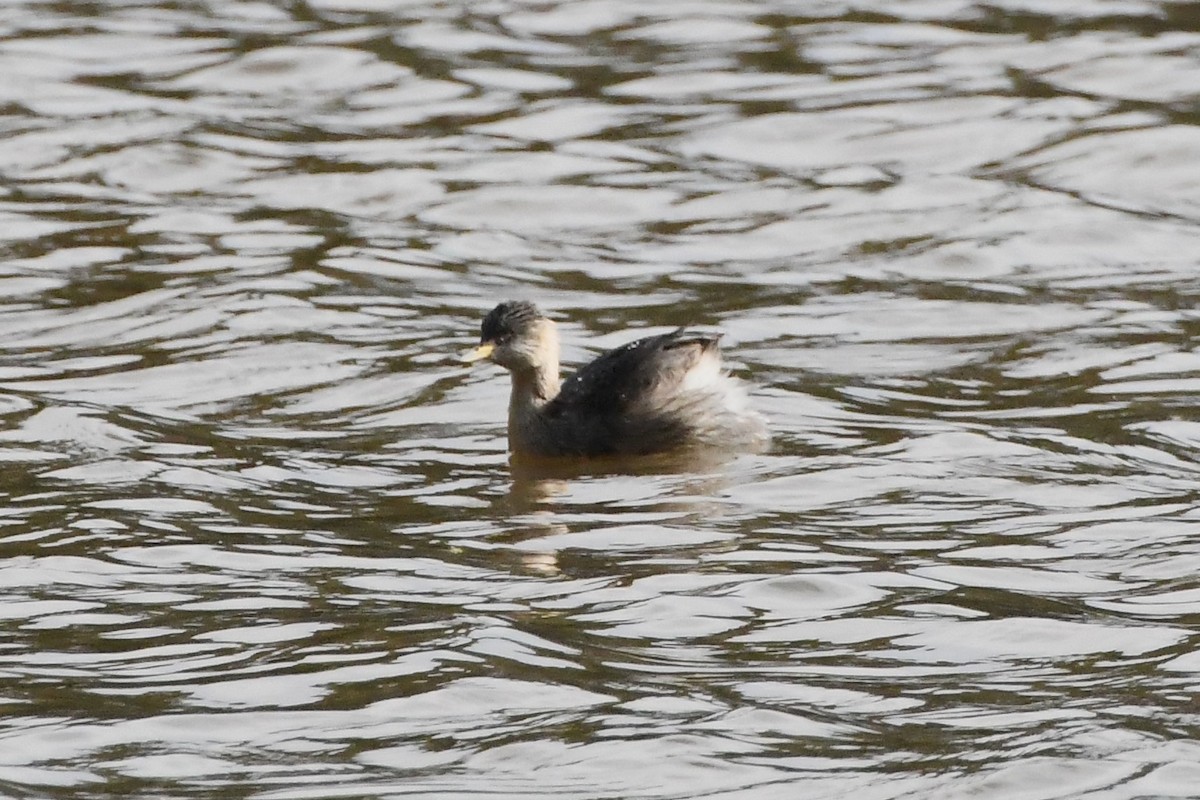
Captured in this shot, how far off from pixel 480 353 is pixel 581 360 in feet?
4.35

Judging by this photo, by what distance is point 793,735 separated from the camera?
6449 mm

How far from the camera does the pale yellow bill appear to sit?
10.6 meters

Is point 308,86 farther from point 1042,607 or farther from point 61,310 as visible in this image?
point 1042,607

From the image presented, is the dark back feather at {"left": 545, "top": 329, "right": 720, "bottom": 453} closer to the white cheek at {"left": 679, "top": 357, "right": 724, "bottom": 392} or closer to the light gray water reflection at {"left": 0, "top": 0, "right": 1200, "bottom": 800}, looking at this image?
the white cheek at {"left": 679, "top": 357, "right": 724, "bottom": 392}

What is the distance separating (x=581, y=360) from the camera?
1185cm

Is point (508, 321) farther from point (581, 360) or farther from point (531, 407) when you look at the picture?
point (581, 360)

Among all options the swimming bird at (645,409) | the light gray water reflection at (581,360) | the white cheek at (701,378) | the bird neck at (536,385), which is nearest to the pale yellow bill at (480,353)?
the swimming bird at (645,409)

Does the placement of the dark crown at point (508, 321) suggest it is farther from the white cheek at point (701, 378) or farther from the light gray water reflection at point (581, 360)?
the white cheek at point (701, 378)

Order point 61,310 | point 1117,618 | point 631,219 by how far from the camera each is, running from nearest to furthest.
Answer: point 1117,618 → point 61,310 → point 631,219

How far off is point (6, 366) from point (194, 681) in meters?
4.80

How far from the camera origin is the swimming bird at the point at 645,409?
33.4ft

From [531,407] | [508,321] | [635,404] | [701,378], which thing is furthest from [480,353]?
[701,378]

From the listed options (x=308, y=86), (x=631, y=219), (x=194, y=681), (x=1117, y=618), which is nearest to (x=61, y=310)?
(x=631, y=219)

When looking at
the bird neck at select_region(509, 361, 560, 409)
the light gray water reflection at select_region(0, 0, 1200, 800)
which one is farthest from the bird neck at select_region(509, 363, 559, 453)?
the light gray water reflection at select_region(0, 0, 1200, 800)
